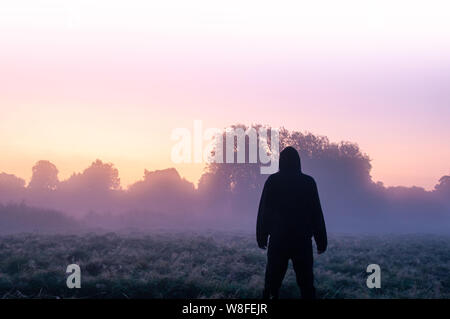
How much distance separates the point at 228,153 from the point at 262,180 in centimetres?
686

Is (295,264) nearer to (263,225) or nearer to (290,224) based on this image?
(290,224)

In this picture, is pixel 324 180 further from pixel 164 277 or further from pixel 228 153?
pixel 164 277

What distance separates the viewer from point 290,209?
291 inches

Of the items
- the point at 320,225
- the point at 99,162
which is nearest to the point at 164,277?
the point at 320,225

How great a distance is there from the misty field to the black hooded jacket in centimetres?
304

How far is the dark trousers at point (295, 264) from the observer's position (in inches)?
286

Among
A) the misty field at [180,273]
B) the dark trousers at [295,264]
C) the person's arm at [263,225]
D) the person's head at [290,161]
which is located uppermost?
the person's head at [290,161]

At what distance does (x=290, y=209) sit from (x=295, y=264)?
0.93m

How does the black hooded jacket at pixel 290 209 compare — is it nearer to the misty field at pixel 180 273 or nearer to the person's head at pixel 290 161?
the person's head at pixel 290 161

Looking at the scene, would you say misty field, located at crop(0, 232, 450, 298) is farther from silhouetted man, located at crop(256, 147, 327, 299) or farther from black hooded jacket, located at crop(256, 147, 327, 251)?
black hooded jacket, located at crop(256, 147, 327, 251)

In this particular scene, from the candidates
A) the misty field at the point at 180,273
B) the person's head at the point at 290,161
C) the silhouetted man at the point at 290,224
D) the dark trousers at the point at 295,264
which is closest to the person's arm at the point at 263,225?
the silhouetted man at the point at 290,224

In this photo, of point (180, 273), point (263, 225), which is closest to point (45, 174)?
point (180, 273)

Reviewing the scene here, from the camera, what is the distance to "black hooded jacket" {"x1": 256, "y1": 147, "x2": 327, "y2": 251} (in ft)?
24.1

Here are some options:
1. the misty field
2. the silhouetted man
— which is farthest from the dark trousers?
the misty field
